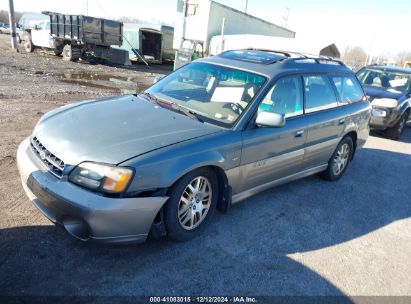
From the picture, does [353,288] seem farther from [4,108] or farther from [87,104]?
[4,108]

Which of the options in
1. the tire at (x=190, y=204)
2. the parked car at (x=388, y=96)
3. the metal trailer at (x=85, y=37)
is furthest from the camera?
the metal trailer at (x=85, y=37)

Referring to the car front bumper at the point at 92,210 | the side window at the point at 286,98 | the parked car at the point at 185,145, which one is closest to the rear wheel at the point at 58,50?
the parked car at the point at 185,145

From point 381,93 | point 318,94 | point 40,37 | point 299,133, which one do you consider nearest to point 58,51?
point 40,37

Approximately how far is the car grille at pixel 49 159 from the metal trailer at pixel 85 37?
1861cm

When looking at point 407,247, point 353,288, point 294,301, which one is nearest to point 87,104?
point 294,301

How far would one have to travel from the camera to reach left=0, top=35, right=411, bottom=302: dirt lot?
8.84ft

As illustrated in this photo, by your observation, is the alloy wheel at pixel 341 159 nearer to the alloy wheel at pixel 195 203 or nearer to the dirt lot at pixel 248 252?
the dirt lot at pixel 248 252

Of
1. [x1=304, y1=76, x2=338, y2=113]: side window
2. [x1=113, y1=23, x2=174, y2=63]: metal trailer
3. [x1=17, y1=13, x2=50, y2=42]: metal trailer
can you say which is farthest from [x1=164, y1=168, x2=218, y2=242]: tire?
[x1=17, y1=13, x2=50, y2=42]: metal trailer

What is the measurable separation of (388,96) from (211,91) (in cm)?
673

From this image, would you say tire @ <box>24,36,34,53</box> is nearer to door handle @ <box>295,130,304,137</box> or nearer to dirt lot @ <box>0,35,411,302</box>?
dirt lot @ <box>0,35,411,302</box>

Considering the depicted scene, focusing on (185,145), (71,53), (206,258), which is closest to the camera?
(185,145)

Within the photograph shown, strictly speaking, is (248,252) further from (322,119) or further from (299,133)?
(322,119)

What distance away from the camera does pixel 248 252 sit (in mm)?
3289

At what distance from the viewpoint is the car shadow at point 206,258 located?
2.64 meters
